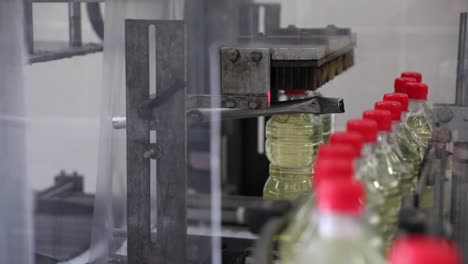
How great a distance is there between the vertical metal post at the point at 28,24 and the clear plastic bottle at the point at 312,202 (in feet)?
2.47

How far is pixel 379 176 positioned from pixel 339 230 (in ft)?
1.03

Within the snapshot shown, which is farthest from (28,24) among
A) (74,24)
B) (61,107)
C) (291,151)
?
(291,151)

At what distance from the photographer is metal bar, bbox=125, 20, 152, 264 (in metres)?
1.21

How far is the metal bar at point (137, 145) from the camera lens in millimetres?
1206

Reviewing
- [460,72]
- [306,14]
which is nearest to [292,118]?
[460,72]

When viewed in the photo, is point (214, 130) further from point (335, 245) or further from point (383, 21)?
point (335, 245)

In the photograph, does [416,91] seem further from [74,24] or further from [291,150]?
[74,24]

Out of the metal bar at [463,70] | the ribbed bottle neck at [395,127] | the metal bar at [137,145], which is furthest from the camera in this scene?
the metal bar at [463,70]

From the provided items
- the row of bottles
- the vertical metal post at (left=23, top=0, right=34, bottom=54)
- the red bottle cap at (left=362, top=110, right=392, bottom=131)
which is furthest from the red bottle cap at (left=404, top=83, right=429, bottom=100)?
the vertical metal post at (left=23, top=0, right=34, bottom=54)

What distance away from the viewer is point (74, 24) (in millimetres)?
1674

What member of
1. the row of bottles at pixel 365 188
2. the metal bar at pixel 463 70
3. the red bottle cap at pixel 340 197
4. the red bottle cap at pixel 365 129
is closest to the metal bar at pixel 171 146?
the row of bottles at pixel 365 188

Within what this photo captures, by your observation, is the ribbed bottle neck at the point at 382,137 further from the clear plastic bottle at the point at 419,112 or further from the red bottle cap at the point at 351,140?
the clear plastic bottle at the point at 419,112

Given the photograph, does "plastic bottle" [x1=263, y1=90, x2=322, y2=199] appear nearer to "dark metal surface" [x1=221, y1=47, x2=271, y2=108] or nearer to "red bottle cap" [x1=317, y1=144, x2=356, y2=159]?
"dark metal surface" [x1=221, y1=47, x2=271, y2=108]

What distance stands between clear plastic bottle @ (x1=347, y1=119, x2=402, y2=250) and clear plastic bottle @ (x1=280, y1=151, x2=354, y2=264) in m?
0.08
